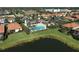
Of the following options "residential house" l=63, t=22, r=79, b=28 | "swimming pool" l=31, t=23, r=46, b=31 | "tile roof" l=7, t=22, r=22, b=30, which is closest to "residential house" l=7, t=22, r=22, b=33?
"tile roof" l=7, t=22, r=22, b=30

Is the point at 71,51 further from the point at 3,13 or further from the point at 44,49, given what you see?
the point at 3,13

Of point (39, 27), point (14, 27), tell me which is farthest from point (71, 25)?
point (14, 27)

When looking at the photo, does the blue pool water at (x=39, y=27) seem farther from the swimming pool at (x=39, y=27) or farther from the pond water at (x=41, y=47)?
the pond water at (x=41, y=47)

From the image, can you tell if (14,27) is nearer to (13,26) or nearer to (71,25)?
(13,26)

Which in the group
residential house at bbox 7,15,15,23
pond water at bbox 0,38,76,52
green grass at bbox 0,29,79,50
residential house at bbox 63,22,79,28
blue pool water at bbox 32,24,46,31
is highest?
residential house at bbox 7,15,15,23

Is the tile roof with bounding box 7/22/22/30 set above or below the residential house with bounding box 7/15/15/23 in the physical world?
below

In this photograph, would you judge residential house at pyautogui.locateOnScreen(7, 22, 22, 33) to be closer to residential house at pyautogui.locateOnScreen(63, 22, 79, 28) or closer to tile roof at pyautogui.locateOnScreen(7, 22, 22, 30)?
tile roof at pyautogui.locateOnScreen(7, 22, 22, 30)

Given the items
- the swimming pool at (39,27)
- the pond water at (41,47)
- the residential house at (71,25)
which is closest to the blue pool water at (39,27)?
the swimming pool at (39,27)

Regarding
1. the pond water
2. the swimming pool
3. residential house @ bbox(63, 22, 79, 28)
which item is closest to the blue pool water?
the swimming pool
